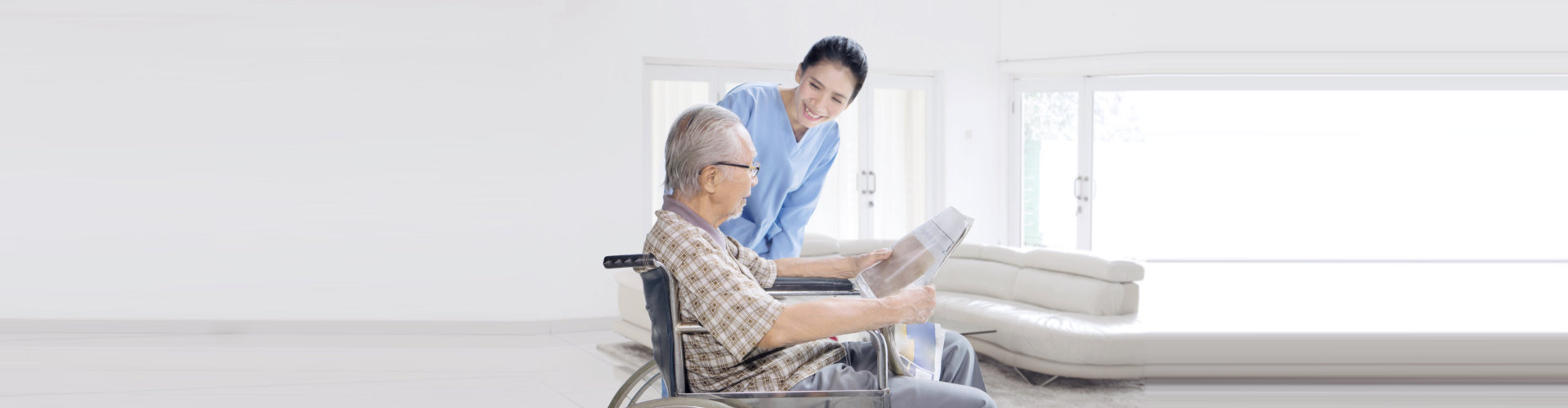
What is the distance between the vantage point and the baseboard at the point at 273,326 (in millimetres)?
4910

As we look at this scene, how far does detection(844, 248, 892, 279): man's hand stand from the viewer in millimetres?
2313

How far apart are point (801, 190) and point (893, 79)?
4.42 m

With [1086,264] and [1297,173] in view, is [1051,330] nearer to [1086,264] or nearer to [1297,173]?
[1086,264]

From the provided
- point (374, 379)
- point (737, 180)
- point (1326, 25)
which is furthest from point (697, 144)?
point (1326, 25)

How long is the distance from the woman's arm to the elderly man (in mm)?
326

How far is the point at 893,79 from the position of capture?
684 cm

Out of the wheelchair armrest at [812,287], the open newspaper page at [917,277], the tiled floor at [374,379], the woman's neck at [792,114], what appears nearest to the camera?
the open newspaper page at [917,277]

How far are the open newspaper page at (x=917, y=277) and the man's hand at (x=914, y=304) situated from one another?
18 centimetres

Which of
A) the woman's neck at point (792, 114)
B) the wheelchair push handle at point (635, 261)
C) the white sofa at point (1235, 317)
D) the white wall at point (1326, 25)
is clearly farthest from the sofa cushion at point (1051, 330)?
the white wall at point (1326, 25)

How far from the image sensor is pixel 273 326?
500 centimetres

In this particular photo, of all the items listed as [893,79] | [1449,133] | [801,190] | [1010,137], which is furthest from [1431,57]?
[801,190]

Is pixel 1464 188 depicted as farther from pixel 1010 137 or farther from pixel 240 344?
pixel 240 344

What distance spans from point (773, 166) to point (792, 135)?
90mm

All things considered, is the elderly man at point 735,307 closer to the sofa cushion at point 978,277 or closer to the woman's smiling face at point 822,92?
the woman's smiling face at point 822,92
